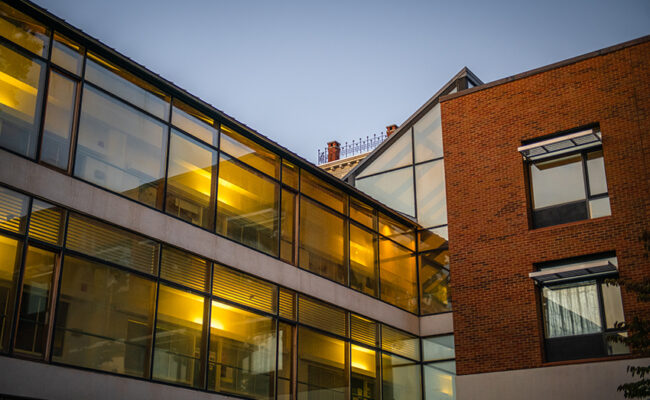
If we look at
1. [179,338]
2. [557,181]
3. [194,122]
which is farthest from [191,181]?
[557,181]

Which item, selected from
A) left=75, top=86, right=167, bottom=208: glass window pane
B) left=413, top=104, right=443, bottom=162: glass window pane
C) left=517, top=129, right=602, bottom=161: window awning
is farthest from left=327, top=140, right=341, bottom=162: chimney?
left=75, top=86, right=167, bottom=208: glass window pane

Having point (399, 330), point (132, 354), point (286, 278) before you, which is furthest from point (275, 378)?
point (399, 330)

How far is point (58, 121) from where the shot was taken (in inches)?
675

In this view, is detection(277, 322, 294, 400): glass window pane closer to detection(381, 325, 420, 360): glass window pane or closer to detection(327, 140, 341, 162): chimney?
detection(381, 325, 420, 360): glass window pane

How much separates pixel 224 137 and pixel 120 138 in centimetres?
375

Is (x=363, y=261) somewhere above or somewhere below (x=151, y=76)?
below

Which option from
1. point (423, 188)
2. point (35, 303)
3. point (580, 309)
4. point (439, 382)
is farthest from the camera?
point (423, 188)

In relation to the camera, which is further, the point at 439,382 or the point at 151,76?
the point at 439,382

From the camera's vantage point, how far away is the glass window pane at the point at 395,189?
29.1m

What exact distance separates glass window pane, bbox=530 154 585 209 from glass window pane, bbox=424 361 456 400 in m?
7.55

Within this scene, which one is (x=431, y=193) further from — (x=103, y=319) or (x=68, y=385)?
(x=68, y=385)

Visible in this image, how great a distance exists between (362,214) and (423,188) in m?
3.23

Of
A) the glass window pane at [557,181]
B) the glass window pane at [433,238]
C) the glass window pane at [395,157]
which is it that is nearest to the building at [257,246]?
the glass window pane at [557,181]

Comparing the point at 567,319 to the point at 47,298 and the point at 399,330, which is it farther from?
the point at 47,298
